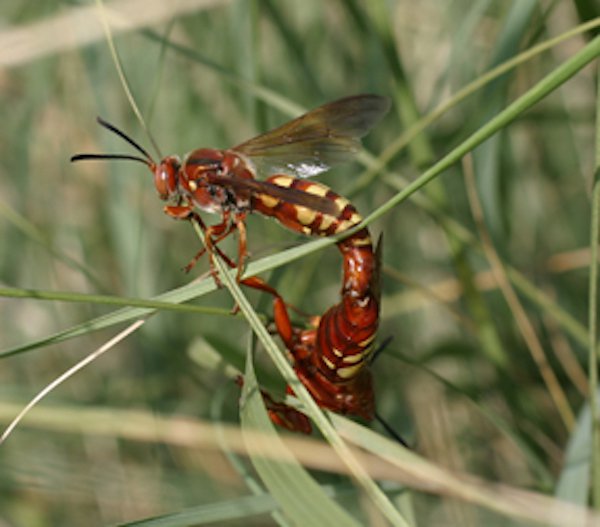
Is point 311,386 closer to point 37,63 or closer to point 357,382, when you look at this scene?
point 357,382

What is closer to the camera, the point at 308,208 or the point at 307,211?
the point at 308,208

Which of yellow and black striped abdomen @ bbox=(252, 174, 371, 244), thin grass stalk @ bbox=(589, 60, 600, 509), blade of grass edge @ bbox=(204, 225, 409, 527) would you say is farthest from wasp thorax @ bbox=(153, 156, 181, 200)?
thin grass stalk @ bbox=(589, 60, 600, 509)

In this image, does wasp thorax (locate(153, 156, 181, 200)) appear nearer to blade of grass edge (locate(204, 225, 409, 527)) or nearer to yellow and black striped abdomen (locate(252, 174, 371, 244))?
yellow and black striped abdomen (locate(252, 174, 371, 244))

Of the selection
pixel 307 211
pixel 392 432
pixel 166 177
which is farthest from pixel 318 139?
pixel 392 432

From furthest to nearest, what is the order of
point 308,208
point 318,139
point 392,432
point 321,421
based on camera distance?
point 318,139
point 392,432
point 308,208
point 321,421

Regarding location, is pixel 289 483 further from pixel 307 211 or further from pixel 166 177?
pixel 166 177

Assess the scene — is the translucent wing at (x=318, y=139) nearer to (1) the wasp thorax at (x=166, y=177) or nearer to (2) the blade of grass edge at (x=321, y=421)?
(1) the wasp thorax at (x=166, y=177)

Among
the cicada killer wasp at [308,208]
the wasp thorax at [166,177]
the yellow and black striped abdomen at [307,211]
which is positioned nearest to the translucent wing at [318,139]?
the cicada killer wasp at [308,208]
